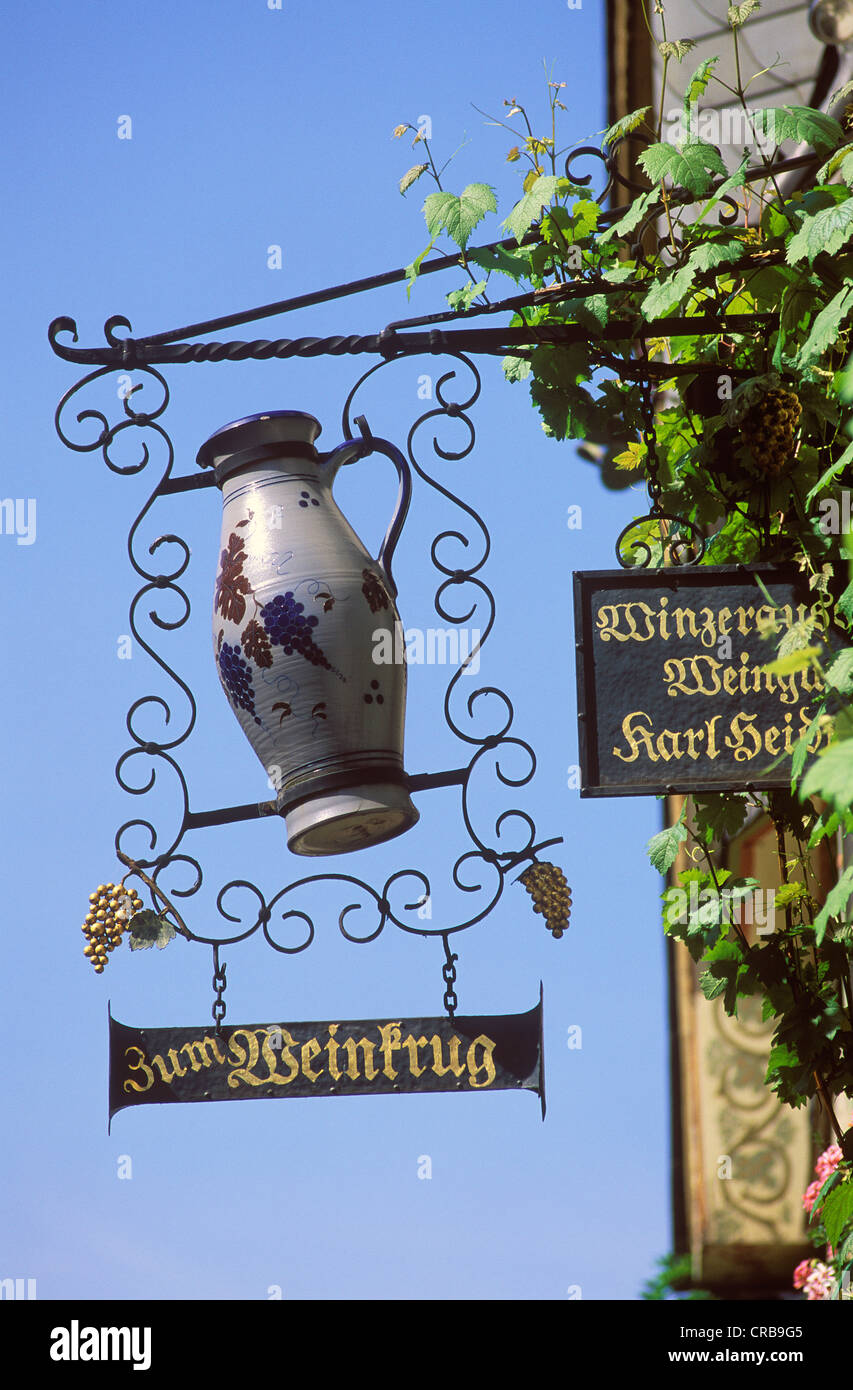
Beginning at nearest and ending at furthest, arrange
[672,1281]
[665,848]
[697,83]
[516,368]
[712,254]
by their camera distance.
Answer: [712,254]
[697,83]
[665,848]
[516,368]
[672,1281]

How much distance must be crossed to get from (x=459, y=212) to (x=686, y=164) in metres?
0.36

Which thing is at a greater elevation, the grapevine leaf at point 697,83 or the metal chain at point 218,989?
the grapevine leaf at point 697,83

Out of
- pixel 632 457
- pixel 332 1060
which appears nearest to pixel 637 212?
pixel 632 457

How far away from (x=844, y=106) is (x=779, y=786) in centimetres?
122

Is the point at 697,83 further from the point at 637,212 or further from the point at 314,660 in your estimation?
the point at 314,660

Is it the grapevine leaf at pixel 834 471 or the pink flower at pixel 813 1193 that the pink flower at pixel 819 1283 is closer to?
the pink flower at pixel 813 1193

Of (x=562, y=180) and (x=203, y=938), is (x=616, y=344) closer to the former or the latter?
(x=562, y=180)

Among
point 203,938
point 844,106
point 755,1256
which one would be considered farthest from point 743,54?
point 755,1256

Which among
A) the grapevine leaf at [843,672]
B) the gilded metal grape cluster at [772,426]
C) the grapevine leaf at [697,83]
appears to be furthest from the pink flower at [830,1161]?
the grapevine leaf at [697,83]

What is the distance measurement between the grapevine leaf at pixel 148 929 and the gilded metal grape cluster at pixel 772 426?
1.30 meters

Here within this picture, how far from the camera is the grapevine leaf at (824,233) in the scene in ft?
7.06

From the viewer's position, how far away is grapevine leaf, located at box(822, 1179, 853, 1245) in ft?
8.00

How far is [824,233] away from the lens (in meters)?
2.17

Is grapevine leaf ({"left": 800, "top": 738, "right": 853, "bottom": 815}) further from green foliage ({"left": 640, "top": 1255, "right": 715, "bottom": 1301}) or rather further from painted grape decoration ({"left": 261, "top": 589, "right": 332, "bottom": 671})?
green foliage ({"left": 640, "top": 1255, "right": 715, "bottom": 1301})
